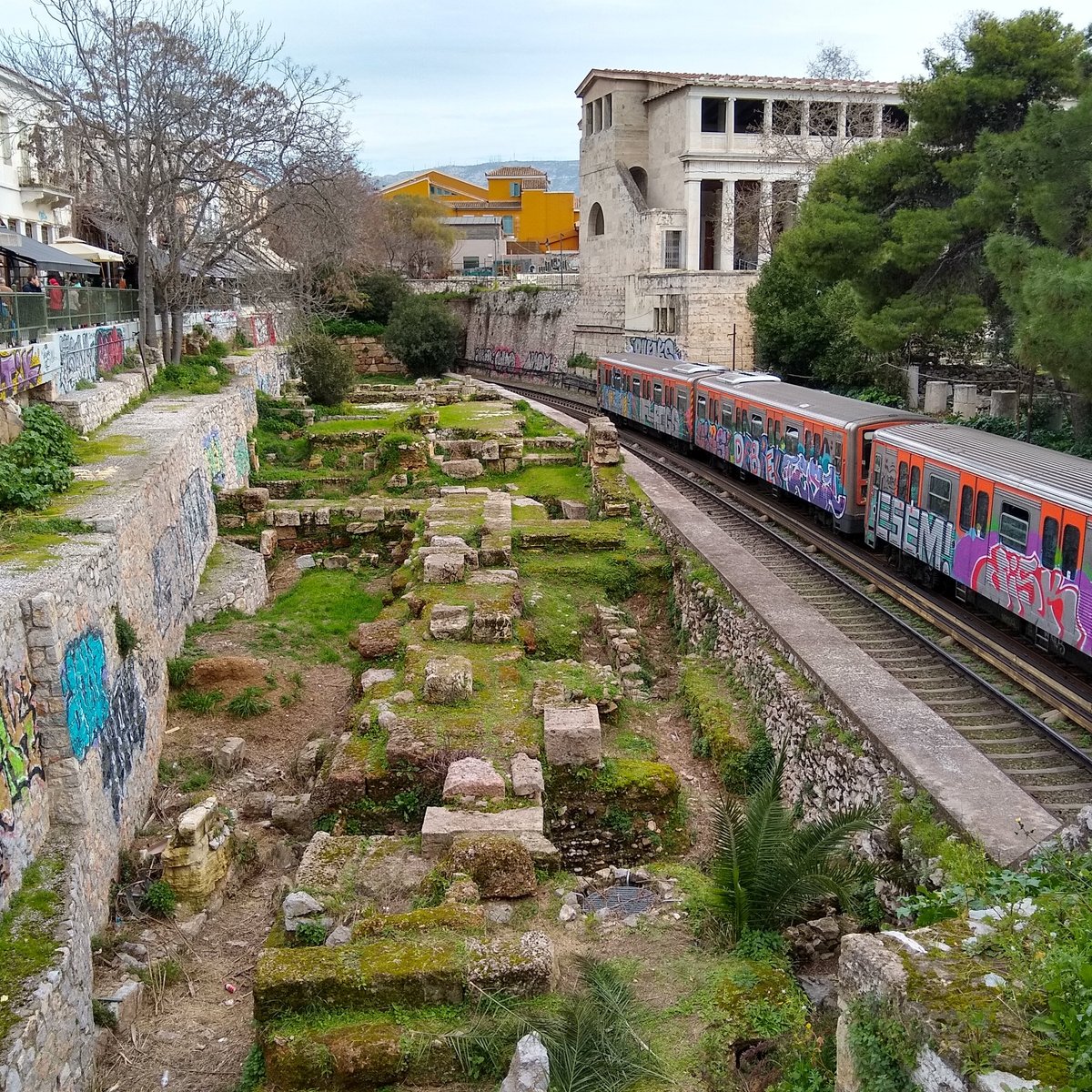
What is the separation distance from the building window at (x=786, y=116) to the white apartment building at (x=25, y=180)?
25.2 metres

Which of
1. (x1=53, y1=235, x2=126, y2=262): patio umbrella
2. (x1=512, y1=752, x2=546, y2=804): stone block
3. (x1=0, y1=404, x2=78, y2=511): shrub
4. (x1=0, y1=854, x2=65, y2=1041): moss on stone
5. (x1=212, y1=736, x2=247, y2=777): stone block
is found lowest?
(x1=212, y1=736, x2=247, y2=777): stone block

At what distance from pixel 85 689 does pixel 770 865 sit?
5639mm

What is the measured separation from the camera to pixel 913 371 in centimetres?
2686

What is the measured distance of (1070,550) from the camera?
10.3 meters

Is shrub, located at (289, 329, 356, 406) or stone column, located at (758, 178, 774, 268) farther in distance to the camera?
stone column, located at (758, 178, 774, 268)

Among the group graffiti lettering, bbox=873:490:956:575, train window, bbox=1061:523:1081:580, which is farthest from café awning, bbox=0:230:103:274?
train window, bbox=1061:523:1081:580

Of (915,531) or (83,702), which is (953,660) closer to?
(915,531)

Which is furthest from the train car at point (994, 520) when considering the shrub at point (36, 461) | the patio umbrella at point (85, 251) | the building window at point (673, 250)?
the building window at point (673, 250)

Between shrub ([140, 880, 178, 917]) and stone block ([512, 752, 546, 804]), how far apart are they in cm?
293

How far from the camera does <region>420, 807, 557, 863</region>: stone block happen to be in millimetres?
8055

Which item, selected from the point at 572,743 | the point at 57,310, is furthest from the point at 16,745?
the point at 57,310

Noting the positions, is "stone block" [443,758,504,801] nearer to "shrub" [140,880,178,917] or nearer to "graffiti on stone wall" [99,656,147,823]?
"shrub" [140,880,178,917]

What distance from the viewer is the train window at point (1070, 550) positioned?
10168 millimetres

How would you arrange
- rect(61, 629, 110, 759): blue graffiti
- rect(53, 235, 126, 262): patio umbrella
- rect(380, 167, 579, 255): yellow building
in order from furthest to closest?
rect(380, 167, 579, 255): yellow building, rect(53, 235, 126, 262): patio umbrella, rect(61, 629, 110, 759): blue graffiti
